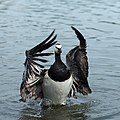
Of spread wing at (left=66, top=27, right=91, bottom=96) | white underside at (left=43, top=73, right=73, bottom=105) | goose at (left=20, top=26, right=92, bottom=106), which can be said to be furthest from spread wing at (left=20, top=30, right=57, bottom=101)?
spread wing at (left=66, top=27, right=91, bottom=96)

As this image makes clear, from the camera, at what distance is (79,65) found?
10.9 metres

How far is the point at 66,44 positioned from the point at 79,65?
5.27 metres

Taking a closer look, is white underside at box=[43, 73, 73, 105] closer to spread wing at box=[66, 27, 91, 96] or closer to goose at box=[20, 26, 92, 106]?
goose at box=[20, 26, 92, 106]

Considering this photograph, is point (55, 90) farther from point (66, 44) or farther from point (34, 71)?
point (66, 44)

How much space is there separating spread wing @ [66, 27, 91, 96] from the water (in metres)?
0.35

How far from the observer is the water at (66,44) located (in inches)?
423

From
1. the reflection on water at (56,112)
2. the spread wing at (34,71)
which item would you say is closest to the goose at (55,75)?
the spread wing at (34,71)

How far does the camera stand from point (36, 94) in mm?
10953

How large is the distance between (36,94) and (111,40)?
6591mm

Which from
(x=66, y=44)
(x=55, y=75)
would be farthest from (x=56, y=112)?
(x=66, y=44)

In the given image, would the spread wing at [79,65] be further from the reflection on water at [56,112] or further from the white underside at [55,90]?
the white underside at [55,90]

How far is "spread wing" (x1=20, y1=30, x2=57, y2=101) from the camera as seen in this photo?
32.6ft

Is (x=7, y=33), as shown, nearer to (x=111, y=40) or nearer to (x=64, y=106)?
(x=111, y=40)

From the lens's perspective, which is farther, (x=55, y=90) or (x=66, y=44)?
(x=66, y=44)
